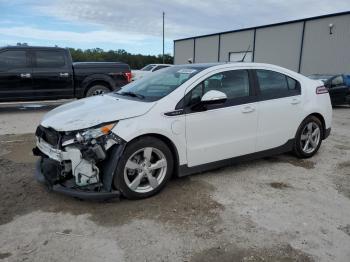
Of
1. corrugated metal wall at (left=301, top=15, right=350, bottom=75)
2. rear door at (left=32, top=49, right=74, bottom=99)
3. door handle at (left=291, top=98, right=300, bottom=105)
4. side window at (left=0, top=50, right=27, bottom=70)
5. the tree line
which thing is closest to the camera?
door handle at (left=291, top=98, right=300, bottom=105)

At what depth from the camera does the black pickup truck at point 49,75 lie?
998cm

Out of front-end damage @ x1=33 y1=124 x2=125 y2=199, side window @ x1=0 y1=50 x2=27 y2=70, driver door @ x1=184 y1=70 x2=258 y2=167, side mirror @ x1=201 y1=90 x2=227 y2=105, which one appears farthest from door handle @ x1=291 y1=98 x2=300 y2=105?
side window @ x1=0 y1=50 x2=27 y2=70

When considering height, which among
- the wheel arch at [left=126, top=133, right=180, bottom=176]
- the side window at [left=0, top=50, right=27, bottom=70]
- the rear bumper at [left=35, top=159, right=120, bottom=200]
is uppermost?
the side window at [left=0, top=50, right=27, bottom=70]

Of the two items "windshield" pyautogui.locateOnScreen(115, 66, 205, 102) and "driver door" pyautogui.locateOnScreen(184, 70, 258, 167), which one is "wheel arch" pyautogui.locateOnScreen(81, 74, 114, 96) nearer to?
"windshield" pyautogui.locateOnScreen(115, 66, 205, 102)

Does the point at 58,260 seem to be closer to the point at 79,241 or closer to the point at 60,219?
the point at 79,241

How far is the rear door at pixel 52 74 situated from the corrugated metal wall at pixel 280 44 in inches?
721

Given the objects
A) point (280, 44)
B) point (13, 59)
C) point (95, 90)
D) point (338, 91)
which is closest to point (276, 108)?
point (95, 90)

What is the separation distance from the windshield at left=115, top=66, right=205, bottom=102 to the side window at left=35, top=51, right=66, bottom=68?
6208mm

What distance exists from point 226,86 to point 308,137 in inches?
74.8

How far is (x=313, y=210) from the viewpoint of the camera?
12.6 feet

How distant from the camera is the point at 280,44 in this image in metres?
25.6

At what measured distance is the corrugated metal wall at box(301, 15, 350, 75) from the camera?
2099cm

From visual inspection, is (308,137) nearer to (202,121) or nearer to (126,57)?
(202,121)

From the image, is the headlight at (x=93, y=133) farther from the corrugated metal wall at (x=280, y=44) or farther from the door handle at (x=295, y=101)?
the corrugated metal wall at (x=280, y=44)
